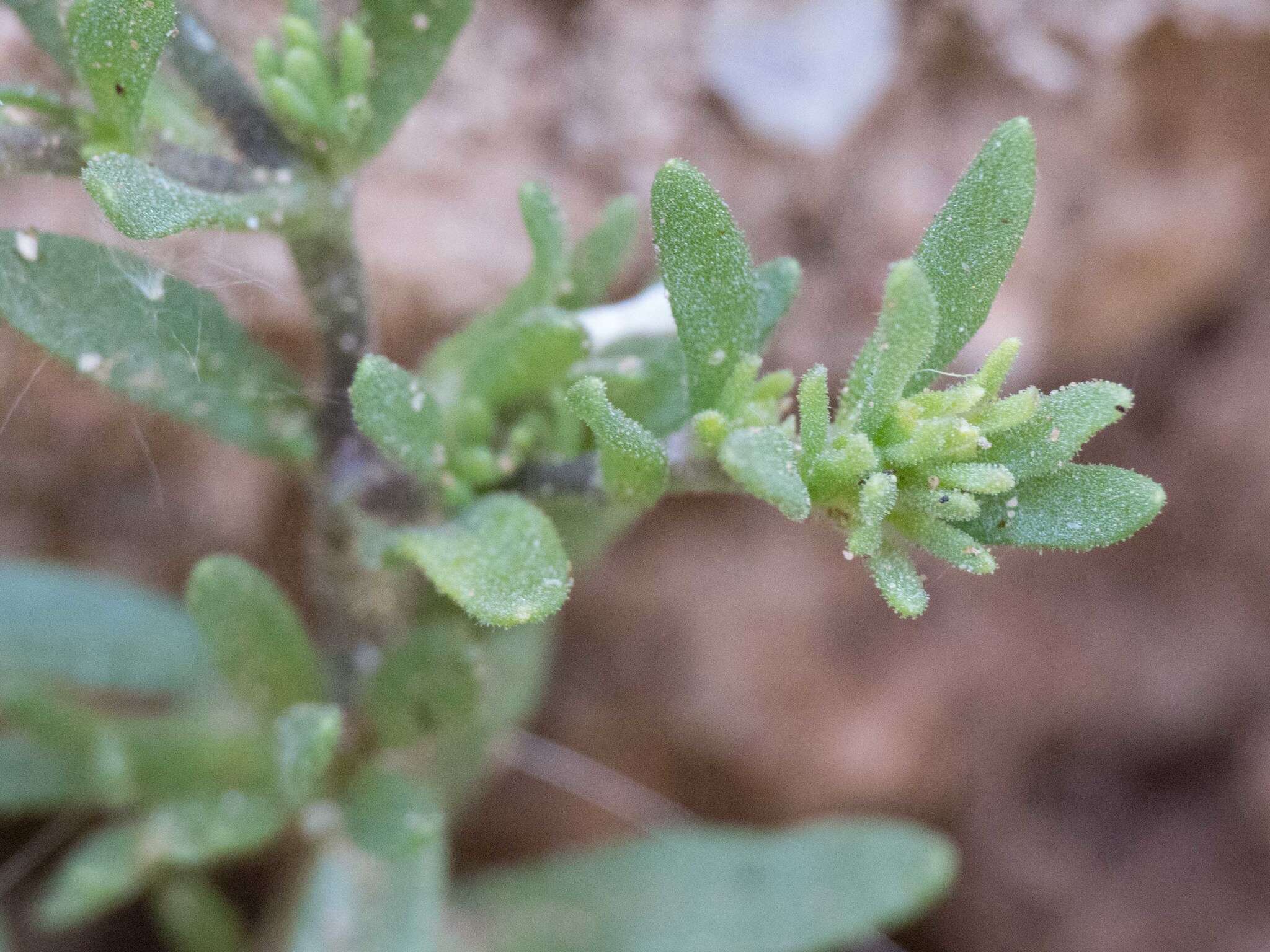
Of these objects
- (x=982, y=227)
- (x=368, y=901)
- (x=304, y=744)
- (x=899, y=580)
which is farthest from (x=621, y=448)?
(x=368, y=901)

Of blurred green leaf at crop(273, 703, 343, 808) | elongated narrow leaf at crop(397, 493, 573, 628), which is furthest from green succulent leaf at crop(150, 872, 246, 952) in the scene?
elongated narrow leaf at crop(397, 493, 573, 628)

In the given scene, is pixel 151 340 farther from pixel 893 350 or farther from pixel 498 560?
pixel 893 350

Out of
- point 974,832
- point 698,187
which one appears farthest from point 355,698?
point 974,832

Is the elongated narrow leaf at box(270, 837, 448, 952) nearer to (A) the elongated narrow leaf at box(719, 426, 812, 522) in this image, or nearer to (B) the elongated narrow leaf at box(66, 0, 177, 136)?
(A) the elongated narrow leaf at box(719, 426, 812, 522)

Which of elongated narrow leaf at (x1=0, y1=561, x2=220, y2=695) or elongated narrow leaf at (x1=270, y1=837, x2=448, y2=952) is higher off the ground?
elongated narrow leaf at (x1=0, y1=561, x2=220, y2=695)

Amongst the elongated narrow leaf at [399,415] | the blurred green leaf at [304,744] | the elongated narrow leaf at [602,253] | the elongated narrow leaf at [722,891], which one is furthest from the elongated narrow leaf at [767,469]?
the elongated narrow leaf at [722,891]

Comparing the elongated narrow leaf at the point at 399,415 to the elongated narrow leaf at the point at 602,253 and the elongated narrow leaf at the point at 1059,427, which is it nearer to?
the elongated narrow leaf at the point at 602,253
